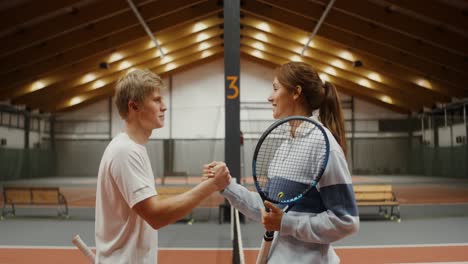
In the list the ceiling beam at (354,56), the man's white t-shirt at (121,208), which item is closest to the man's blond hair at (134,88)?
the man's white t-shirt at (121,208)

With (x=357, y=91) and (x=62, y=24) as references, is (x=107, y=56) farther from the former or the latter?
(x=357, y=91)

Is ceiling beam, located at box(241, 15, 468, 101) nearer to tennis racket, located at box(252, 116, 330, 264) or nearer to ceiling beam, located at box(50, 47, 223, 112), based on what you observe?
ceiling beam, located at box(50, 47, 223, 112)

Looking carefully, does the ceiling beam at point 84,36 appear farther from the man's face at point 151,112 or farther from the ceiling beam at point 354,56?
the man's face at point 151,112

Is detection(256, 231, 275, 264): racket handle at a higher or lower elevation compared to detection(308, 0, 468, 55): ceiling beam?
lower

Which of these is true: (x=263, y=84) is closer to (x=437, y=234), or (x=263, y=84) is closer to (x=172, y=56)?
(x=172, y=56)

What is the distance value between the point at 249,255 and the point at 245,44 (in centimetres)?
1952

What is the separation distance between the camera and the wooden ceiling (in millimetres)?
15898

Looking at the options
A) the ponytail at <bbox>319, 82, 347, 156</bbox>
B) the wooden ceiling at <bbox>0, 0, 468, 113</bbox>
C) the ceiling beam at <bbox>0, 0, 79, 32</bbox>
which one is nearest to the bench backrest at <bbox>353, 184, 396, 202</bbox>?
the wooden ceiling at <bbox>0, 0, 468, 113</bbox>

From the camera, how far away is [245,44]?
80.5ft

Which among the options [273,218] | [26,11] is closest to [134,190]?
[273,218]

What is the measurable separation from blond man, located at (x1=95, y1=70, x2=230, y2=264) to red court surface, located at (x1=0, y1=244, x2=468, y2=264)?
170 inches

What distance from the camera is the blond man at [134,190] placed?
1.76 m

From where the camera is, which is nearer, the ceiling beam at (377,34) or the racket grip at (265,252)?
the racket grip at (265,252)

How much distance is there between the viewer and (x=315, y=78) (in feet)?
6.42
